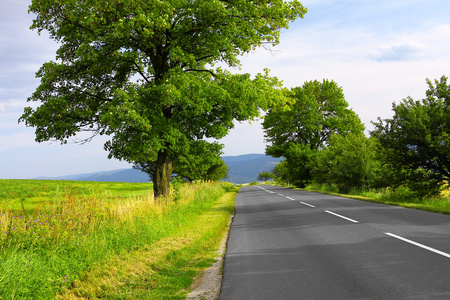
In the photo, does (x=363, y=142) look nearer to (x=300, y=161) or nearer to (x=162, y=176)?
(x=300, y=161)

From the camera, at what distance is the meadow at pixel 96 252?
474 centimetres

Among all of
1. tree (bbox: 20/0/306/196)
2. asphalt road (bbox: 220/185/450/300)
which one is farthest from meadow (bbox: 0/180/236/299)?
tree (bbox: 20/0/306/196)

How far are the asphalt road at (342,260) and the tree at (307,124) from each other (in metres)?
27.6

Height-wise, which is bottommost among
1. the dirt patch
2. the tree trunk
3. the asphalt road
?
the dirt patch

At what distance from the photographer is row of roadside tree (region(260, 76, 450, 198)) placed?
48.8ft

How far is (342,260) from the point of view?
19.1 feet

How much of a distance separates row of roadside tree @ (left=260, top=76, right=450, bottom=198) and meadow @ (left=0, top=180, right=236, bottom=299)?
10704 mm

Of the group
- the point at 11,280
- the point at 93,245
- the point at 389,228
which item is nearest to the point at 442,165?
the point at 389,228

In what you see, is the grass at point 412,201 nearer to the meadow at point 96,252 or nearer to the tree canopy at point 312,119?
the meadow at point 96,252

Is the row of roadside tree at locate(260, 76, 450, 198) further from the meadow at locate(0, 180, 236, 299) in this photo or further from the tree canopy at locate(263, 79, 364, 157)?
the meadow at locate(0, 180, 236, 299)

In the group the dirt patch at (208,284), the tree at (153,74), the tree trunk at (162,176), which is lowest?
the dirt patch at (208,284)

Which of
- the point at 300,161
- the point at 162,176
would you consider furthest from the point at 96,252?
the point at 300,161

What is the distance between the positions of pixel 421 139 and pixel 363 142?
9.62 meters

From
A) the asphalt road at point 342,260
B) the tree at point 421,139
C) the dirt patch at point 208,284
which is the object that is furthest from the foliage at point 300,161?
the dirt patch at point 208,284
